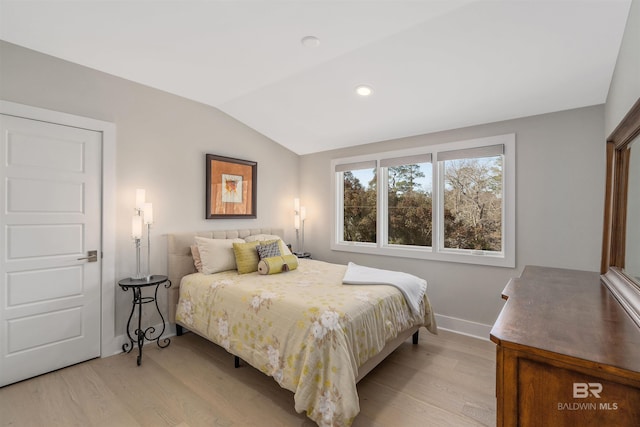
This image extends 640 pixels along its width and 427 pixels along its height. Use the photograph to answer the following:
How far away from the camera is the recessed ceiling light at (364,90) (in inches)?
113

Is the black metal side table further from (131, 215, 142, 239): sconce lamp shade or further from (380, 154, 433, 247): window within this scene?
(380, 154, 433, 247): window

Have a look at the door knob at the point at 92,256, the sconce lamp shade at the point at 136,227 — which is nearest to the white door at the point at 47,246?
the door knob at the point at 92,256

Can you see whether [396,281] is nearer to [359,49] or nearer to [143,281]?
[359,49]

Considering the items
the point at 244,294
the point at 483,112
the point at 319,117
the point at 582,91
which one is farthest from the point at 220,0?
the point at 582,91

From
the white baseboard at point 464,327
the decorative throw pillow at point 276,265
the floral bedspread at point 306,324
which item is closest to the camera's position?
the floral bedspread at point 306,324

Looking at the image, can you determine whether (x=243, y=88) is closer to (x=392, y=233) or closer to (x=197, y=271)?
(x=197, y=271)

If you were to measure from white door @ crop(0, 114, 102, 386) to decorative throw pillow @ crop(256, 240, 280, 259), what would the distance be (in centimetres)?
149

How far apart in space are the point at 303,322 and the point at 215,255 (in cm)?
157

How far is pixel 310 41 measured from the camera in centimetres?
228

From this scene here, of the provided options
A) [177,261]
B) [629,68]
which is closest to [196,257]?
[177,261]

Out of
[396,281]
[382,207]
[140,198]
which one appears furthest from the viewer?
[382,207]

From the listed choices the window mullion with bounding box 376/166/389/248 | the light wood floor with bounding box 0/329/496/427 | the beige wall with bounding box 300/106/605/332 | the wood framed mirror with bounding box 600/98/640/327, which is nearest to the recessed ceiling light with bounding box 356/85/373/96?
the beige wall with bounding box 300/106/605/332

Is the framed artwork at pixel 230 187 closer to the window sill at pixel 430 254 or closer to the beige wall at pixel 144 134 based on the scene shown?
the beige wall at pixel 144 134

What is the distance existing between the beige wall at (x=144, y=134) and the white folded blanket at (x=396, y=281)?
194 cm
